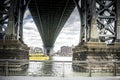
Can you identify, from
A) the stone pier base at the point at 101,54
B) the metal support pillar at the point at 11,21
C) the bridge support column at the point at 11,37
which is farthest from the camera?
the metal support pillar at the point at 11,21

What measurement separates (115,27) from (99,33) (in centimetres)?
141

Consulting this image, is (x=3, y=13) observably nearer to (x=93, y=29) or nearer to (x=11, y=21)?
(x=11, y=21)

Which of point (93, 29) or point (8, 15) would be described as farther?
point (8, 15)

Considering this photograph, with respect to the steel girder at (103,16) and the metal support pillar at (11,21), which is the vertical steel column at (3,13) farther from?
the steel girder at (103,16)

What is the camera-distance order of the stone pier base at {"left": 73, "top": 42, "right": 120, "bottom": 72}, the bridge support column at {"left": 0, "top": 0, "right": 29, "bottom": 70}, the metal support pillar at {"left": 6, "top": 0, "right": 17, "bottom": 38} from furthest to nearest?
the metal support pillar at {"left": 6, "top": 0, "right": 17, "bottom": 38}
the bridge support column at {"left": 0, "top": 0, "right": 29, "bottom": 70}
the stone pier base at {"left": 73, "top": 42, "right": 120, "bottom": 72}

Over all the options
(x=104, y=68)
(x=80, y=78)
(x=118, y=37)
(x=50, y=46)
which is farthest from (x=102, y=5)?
(x=50, y=46)

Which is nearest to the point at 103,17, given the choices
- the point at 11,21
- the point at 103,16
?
the point at 103,16

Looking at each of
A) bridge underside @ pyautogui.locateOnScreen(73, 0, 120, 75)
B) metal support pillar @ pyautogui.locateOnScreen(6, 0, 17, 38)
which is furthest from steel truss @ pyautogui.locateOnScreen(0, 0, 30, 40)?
bridge underside @ pyautogui.locateOnScreen(73, 0, 120, 75)

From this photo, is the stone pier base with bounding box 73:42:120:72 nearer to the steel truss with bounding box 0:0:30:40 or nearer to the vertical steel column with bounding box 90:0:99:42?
the vertical steel column with bounding box 90:0:99:42

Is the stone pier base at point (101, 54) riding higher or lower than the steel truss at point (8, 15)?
lower

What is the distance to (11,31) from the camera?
82.6 feet

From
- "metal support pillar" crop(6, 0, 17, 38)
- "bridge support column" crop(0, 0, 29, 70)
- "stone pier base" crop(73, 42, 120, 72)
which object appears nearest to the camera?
"stone pier base" crop(73, 42, 120, 72)

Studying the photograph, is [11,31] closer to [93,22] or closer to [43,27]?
[93,22]

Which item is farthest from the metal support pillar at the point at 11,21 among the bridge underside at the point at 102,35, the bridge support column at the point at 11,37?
the bridge underside at the point at 102,35
